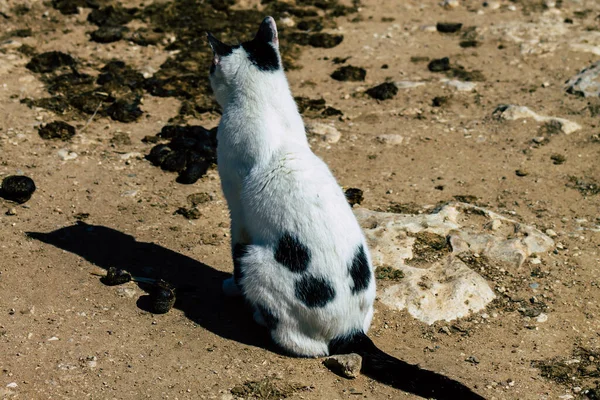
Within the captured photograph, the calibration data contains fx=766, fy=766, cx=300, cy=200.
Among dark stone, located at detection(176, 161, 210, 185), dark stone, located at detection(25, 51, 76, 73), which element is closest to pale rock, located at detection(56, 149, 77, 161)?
dark stone, located at detection(176, 161, 210, 185)

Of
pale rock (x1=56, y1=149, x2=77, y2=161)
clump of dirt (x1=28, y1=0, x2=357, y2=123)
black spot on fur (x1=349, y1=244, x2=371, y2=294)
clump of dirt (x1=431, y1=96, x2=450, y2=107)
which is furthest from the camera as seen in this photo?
clump of dirt (x1=431, y1=96, x2=450, y2=107)

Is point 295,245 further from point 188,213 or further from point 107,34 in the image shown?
point 107,34

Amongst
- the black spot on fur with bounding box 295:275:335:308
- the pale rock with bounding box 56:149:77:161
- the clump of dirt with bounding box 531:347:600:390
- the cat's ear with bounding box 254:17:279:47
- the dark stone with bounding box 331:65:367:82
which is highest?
the cat's ear with bounding box 254:17:279:47

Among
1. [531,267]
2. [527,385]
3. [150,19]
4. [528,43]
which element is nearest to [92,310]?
[527,385]

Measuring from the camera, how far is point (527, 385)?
5465mm

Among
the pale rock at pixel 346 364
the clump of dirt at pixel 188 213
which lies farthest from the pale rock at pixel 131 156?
the pale rock at pixel 346 364

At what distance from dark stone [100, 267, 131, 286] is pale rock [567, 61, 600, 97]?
6577 millimetres

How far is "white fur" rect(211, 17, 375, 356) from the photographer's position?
528 centimetres

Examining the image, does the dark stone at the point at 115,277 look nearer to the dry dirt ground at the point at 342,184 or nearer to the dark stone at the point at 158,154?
the dry dirt ground at the point at 342,184

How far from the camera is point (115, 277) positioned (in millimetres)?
6172

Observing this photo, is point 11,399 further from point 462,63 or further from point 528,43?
point 528,43

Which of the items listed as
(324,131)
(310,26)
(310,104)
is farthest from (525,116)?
(310,26)

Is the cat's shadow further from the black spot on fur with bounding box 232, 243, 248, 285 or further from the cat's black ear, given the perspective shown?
the cat's black ear

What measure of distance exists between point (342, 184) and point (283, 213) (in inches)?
120
